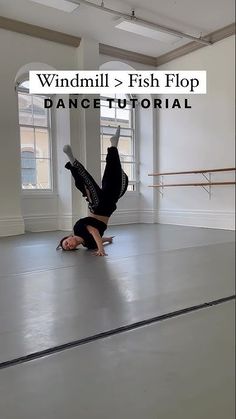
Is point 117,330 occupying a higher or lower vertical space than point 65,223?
lower

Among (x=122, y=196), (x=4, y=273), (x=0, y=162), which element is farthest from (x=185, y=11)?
(x=4, y=273)

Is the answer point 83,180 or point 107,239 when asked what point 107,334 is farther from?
point 83,180

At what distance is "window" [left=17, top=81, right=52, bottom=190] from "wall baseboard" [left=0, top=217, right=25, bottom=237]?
9 cm

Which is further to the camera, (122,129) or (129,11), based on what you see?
(122,129)

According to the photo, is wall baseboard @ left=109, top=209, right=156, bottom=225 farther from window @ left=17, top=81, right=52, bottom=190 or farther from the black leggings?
window @ left=17, top=81, right=52, bottom=190

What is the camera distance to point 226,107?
943mm

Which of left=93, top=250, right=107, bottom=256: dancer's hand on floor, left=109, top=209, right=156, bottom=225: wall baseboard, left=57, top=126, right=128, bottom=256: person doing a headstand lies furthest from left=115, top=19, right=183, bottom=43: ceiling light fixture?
left=93, top=250, right=107, bottom=256: dancer's hand on floor

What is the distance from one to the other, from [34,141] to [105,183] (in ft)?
0.73

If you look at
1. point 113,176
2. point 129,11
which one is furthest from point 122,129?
point 129,11

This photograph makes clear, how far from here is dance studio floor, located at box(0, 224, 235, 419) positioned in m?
0.97

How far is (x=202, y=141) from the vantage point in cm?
112

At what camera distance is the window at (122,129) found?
964 mm

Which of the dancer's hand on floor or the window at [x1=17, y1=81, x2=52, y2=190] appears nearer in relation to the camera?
the window at [x1=17, y1=81, x2=52, y2=190]

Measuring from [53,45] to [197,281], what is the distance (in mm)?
1313
